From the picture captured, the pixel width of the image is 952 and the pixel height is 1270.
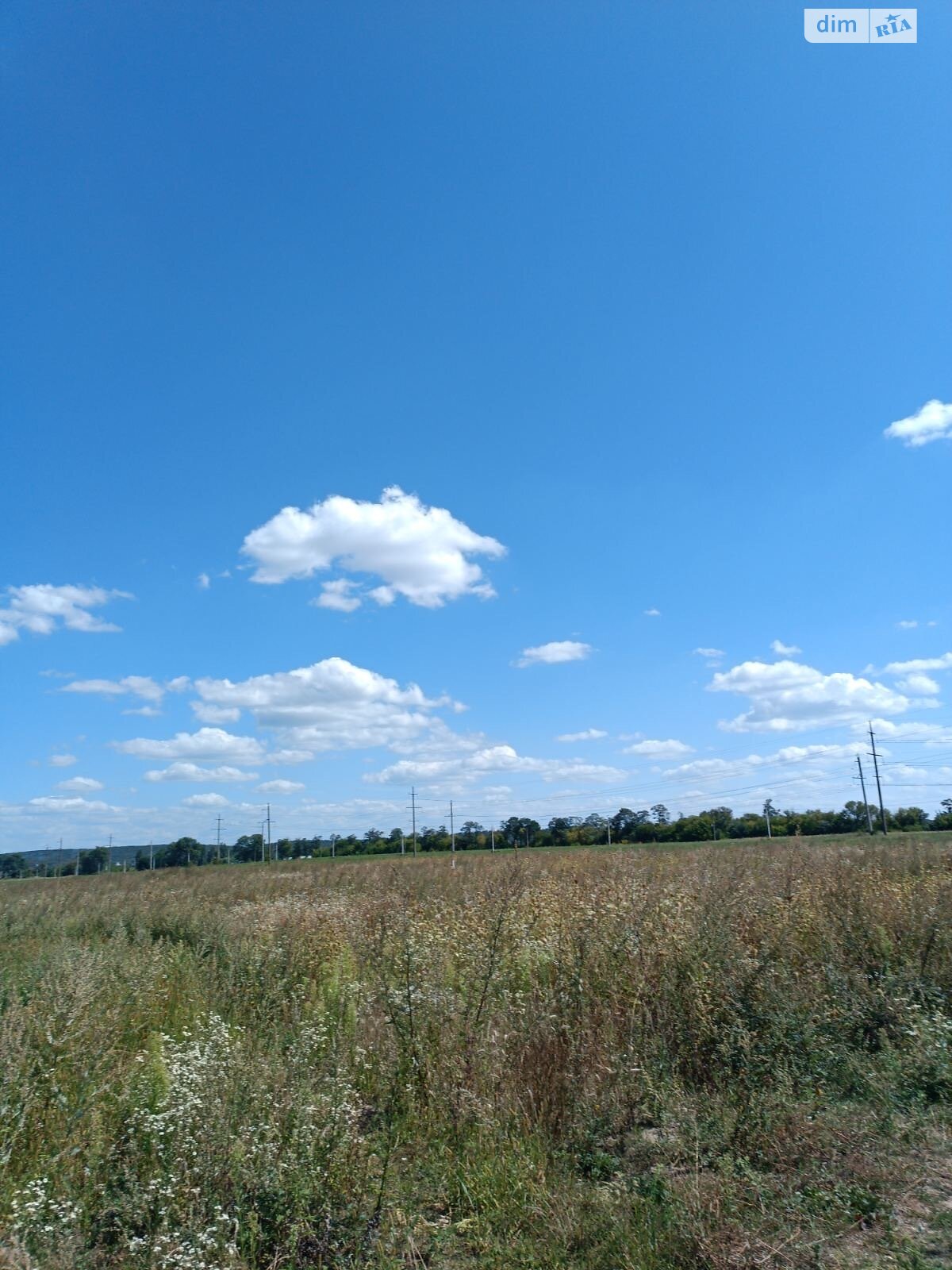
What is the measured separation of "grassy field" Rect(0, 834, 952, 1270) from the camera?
3.65m

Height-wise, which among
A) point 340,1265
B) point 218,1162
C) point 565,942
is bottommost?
point 340,1265

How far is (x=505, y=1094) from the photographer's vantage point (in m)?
4.91

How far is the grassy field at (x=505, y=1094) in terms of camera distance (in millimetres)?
3654

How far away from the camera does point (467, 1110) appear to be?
472 centimetres

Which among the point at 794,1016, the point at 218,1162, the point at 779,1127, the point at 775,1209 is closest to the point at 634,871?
the point at 794,1016

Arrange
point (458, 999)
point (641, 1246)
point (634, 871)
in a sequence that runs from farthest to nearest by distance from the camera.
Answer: point (634, 871) < point (458, 999) < point (641, 1246)

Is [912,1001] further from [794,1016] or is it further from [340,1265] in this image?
[340,1265]

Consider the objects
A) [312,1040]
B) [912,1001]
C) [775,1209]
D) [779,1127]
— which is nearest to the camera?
[775,1209]

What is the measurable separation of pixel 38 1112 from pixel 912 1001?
6.54 metres

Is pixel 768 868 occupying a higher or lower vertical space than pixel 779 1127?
higher

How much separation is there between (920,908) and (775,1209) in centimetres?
503

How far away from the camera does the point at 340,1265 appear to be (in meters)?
3.53

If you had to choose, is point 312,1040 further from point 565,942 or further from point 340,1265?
point 565,942

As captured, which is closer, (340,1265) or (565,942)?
(340,1265)
